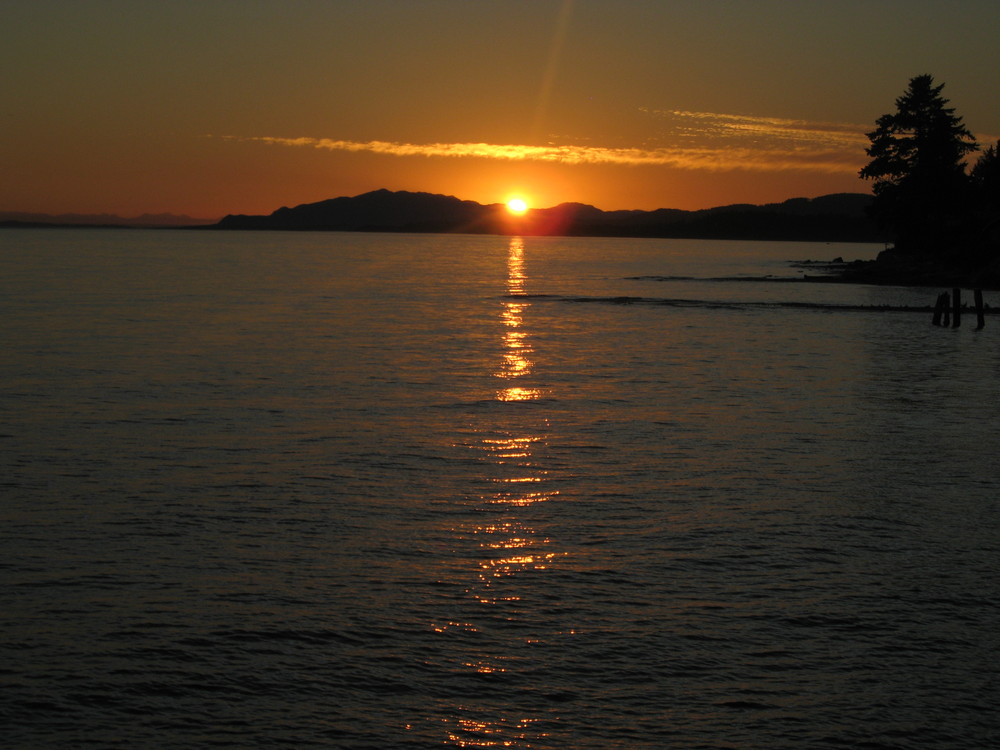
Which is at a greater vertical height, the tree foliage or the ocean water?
the tree foliage

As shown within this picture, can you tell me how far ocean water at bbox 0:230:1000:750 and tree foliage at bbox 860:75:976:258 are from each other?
69586mm

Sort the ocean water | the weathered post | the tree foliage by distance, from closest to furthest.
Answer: the ocean water → the weathered post → the tree foliage

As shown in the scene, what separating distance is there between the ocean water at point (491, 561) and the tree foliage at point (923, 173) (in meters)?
69.6

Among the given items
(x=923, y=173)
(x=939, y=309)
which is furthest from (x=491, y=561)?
(x=923, y=173)

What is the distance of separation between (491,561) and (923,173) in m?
91.2

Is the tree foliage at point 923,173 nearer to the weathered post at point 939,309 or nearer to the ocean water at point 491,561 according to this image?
the weathered post at point 939,309

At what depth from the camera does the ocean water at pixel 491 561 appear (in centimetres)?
835

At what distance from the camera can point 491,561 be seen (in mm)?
12148

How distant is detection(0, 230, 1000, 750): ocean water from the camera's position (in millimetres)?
8352

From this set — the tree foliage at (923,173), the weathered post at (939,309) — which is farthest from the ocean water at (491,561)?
the tree foliage at (923,173)

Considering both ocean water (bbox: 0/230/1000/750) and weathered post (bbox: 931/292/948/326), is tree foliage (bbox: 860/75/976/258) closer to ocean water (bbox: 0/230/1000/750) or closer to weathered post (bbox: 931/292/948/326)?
weathered post (bbox: 931/292/948/326)

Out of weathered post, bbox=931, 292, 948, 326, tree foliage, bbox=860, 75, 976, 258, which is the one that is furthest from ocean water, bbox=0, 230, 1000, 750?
tree foliage, bbox=860, 75, 976, 258

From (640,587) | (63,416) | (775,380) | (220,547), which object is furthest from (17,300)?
(640,587)

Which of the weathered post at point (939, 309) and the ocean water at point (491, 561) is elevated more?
the weathered post at point (939, 309)
